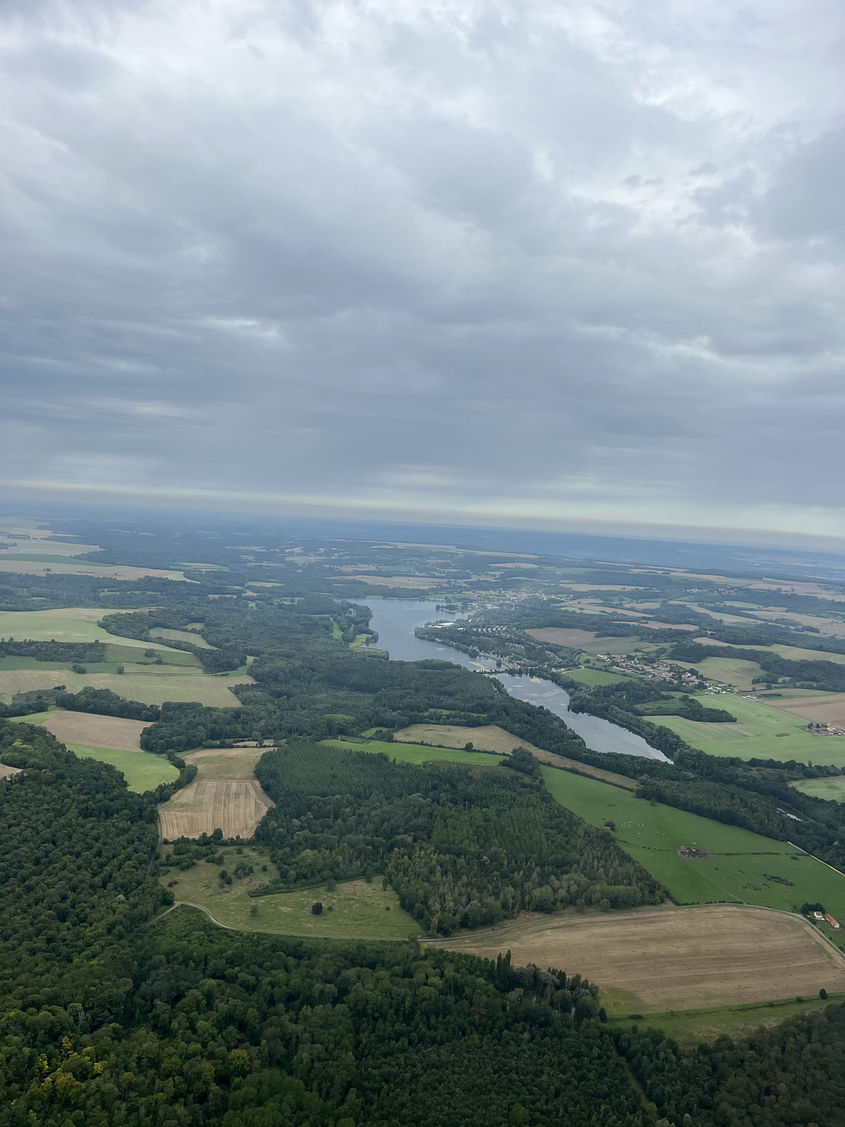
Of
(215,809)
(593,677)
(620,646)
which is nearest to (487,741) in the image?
(215,809)

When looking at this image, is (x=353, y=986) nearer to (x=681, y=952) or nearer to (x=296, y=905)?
(x=296, y=905)

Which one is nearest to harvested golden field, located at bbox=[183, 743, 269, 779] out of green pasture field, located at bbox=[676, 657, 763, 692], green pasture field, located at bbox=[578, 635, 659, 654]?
green pasture field, located at bbox=[676, 657, 763, 692]

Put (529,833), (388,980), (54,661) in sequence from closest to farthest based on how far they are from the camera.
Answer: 1. (388,980)
2. (529,833)
3. (54,661)

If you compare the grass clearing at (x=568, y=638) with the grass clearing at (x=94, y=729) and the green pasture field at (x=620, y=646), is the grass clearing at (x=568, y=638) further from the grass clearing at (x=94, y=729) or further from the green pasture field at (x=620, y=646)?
the grass clearing at (x=94, y=729)

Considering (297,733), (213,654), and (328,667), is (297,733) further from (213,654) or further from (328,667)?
(213,654)

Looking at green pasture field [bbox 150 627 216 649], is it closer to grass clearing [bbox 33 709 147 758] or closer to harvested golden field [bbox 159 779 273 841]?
grass clearing [bbox 33 709 147 758]

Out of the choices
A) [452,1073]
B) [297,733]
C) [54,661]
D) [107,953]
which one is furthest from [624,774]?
[54,661]
